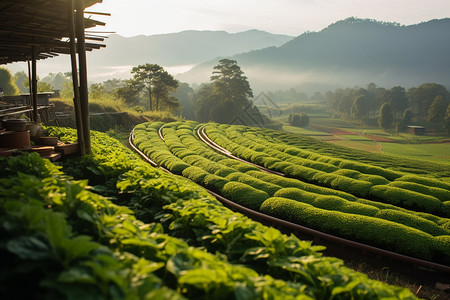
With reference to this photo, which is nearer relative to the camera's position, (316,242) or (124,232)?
(124,232)

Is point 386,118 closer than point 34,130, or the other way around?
point 34,130

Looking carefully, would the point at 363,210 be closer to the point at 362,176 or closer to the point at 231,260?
the point at 362,176

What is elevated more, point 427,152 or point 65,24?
point 65,24

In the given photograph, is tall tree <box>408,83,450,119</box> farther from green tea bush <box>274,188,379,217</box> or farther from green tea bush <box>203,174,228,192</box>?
green tea bush <box>203,174,228,192</box>

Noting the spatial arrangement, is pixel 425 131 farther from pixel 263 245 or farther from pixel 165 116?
pixel 263 245

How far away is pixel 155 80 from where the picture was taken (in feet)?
169

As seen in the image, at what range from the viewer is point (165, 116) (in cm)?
3719

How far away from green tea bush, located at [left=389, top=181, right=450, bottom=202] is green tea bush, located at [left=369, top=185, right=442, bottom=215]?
0.75 metres

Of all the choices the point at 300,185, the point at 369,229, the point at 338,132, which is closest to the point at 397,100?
the point at 338,132

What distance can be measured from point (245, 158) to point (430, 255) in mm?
10242

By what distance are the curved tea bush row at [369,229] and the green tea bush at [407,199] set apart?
2703 millimetres

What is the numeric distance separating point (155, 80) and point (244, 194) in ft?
149

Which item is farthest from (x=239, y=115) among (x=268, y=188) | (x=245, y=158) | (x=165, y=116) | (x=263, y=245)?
(x=263, y=245)

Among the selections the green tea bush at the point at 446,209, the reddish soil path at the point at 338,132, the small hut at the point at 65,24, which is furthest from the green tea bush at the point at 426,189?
the reddish soil path at the point at 338,132
